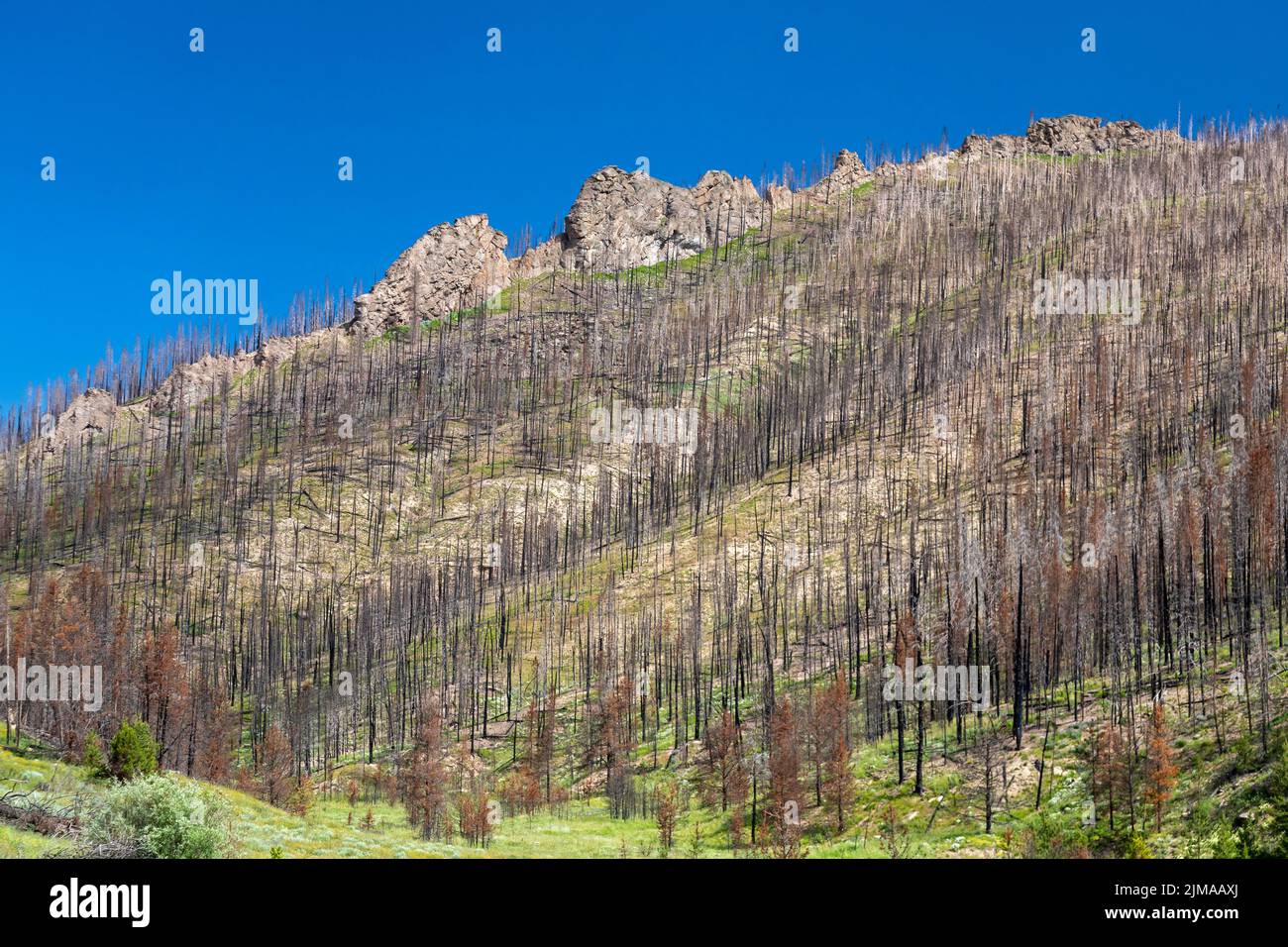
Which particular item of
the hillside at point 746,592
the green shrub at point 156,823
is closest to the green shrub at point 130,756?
the hillside at point 746,592

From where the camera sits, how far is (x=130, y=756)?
146ft

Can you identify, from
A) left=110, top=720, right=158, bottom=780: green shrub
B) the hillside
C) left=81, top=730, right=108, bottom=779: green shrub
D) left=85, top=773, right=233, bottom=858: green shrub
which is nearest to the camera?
left=85, top=773, right=233, bottom=858: green shrub

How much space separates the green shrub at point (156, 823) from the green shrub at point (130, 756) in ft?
24.2

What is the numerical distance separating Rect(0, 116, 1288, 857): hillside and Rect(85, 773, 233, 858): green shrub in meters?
2.63

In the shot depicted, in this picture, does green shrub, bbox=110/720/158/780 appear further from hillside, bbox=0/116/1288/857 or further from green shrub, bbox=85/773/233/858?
green shrub, bbox=85/773/233/858

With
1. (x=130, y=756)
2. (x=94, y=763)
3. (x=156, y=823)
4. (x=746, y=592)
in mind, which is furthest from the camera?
(x=746, y=592)

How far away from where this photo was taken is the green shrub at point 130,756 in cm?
4416

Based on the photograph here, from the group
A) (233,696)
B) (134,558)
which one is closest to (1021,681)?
(233,696)

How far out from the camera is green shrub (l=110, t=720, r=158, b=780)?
145 ft

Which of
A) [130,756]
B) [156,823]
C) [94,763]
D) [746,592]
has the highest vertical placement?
[746,592]

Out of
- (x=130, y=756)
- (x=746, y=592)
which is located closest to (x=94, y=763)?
(x=130, y=756)

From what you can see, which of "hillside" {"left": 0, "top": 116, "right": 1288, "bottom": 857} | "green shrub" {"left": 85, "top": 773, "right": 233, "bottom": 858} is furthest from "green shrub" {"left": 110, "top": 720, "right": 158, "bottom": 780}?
"green shrub" {"left": 85, "top": 773, "right": 233, "bottom": 858}

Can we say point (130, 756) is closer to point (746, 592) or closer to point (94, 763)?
point (94, 763)

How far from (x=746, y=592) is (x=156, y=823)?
89.0m
